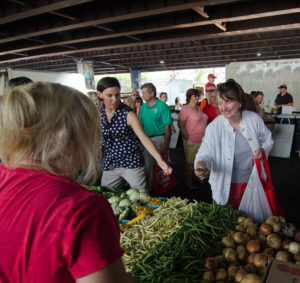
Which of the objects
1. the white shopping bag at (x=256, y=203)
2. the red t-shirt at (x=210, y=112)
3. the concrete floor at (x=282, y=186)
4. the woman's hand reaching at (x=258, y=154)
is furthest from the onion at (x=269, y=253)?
the red t-shirt at (x=210, y=112)

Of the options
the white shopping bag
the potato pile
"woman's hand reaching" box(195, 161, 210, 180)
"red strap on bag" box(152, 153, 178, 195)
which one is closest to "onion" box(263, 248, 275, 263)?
the potato pile

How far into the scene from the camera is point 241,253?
5.70 ft

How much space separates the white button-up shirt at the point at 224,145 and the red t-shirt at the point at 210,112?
241 cm

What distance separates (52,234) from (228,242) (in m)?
1.51

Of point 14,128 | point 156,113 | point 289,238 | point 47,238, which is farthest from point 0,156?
point 156,113

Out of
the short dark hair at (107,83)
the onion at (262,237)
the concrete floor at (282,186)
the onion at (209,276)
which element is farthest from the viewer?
the concrete floor at (282,186)

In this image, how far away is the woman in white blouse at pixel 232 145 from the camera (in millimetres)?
2445

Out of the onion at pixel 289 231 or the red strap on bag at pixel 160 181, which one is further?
the red strap on bag at pixel 160 181

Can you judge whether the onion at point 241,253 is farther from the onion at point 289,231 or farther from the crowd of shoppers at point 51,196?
→ the crowd of shoppers at point 51,196

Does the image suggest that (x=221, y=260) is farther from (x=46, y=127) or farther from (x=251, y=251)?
(x=46, y=127)

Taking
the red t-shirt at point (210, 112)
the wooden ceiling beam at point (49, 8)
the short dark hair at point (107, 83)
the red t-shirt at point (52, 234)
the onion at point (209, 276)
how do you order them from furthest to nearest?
1. the wooden ceiling beam at point (49, 8)
2. the red t-shirt at point (210, 112)
3. the short dark hair at point (107, 83)
4. the onion at point (209, 276)
5. the red t-shirt at point (52, 234)

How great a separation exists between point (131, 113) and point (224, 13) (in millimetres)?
5368

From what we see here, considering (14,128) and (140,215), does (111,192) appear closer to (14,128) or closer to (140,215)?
(140,215)

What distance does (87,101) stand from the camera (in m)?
0.79
